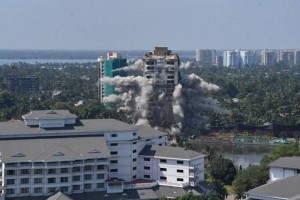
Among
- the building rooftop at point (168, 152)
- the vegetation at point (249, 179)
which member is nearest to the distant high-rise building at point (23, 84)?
the building rooftop at point (168, 152)

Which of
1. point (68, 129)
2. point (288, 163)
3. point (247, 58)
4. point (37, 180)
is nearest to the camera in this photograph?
point (37, 180)

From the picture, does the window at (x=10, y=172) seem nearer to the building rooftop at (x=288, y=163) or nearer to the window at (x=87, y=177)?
the window at (x=87, y=177)

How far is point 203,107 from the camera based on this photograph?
147 ft

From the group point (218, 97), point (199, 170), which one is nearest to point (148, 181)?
point (199, 170)

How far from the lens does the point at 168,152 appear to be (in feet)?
81.3

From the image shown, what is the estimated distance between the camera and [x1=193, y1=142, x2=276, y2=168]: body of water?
121ft

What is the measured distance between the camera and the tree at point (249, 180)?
24.0m

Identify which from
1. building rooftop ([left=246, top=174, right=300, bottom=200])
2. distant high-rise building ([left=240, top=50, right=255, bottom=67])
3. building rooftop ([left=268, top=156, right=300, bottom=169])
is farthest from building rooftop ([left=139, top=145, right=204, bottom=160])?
distant high-rise building ([left=240, top=50, right=255, bottom=67])

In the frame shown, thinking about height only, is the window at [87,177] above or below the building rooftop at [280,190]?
below

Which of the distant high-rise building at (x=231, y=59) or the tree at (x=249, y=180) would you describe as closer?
the tree at (x=249, y=180)

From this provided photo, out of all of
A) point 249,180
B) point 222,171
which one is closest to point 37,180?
point 249,180

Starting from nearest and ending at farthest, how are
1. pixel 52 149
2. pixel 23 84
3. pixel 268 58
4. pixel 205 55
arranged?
1. pixel 52 149
2. pixel 23 84
3. pixel 268 58
4. pixel 205 55

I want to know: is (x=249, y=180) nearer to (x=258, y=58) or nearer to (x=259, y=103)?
(x=259, y=103)

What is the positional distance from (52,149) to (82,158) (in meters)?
1.13
